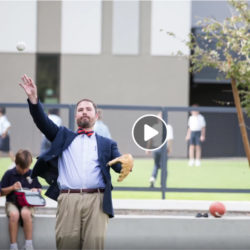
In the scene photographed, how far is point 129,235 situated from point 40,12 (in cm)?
1912

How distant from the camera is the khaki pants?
5.22 meters

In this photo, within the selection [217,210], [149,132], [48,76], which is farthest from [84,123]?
[48,76]

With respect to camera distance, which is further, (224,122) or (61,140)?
(224,122)

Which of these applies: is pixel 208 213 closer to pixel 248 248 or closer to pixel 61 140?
pixel 248 248

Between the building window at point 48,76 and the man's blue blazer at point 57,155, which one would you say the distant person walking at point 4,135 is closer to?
the man's blue blazer at point 57,155

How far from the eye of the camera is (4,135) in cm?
1077

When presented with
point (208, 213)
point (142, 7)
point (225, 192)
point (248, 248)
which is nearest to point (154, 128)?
point (225, 192)

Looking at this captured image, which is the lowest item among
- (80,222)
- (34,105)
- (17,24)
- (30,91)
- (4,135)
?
(80,222)

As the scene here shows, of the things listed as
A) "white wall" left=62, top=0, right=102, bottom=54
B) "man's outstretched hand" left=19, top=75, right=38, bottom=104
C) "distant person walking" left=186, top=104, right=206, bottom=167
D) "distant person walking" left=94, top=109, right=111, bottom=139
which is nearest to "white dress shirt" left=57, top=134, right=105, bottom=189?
"man's outstretched hand" left=19, top=75, right=38, bottom=104

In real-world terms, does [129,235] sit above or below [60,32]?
below

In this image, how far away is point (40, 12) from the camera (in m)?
25.5

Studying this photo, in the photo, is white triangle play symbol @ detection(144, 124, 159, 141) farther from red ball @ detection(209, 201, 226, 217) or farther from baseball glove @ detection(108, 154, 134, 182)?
baseball glove @ detection(108, 154, 134, 182)
